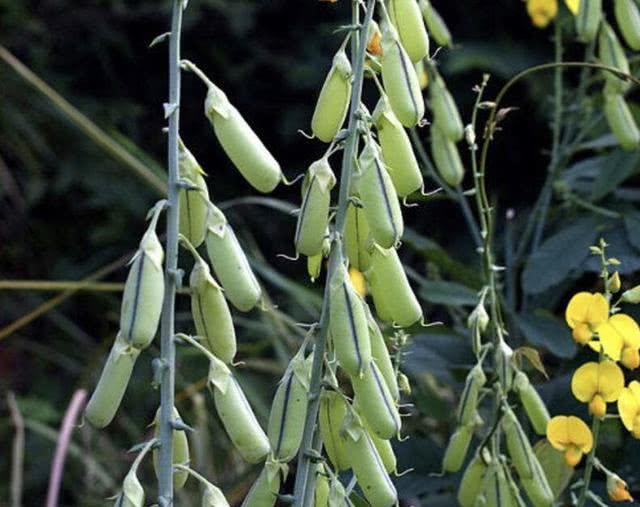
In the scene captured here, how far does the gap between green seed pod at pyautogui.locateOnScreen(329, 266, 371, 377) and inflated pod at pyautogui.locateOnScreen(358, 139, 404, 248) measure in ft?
0.15

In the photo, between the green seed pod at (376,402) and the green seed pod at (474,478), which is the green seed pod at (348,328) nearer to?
the green seed pod at (376,402)

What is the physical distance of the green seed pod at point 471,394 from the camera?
1.21 meters

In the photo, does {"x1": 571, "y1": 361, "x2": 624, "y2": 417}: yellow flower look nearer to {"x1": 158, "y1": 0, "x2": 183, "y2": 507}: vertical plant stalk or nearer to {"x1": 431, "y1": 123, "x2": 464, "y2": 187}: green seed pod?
{"x1": 158, "y1": 0, "x2": 183, "y2": 507}: vertical plant stalk

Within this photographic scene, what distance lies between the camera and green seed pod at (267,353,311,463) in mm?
959

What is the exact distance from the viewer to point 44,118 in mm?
3564

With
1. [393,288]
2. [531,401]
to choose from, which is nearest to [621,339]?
[531,401]

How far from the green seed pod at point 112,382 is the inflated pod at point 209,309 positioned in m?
0.06

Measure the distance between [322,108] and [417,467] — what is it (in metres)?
0.69

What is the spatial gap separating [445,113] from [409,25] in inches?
27.4

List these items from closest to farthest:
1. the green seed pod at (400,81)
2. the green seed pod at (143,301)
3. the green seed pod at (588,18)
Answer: the green seed pod at (143,301)
the green seed pod at (400,81)
the green seed pod at (588,18)

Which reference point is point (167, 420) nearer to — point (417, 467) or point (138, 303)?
point (138, 303)

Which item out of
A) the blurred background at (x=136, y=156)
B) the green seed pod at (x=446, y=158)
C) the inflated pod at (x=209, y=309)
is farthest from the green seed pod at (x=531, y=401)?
the blurred background at (x=136, y=156)

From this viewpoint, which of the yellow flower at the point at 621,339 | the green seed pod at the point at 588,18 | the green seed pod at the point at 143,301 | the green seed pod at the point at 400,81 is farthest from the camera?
the green seed pod at the point at 588,18

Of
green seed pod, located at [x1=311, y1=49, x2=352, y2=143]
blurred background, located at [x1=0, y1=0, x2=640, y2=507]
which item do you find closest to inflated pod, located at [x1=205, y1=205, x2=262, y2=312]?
green seed pod, located at [x1=311, y1=49, x2=352, y2=143]
